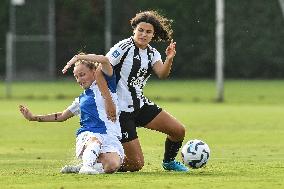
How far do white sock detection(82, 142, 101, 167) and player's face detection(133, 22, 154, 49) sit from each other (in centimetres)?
152

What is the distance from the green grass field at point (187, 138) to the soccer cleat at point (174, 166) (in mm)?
115

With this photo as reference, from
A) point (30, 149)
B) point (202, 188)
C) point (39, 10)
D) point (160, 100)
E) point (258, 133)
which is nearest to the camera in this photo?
point (202, 188)

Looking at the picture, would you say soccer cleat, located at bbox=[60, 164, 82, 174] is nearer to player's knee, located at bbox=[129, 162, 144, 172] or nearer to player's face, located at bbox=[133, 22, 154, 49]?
player's knee, located at bbox=[129, 162, 144, 172]

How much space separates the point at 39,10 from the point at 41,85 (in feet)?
10.6

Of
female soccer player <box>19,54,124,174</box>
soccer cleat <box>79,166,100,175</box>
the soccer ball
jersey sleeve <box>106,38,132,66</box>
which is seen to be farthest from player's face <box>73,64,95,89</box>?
the soccer ball

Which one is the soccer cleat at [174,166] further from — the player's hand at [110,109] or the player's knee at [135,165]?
the player's hand at [110,109]

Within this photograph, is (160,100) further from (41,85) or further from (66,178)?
(66,178)

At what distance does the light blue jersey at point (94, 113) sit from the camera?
457 inches

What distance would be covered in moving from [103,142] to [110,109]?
1.27ft

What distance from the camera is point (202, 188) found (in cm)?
977

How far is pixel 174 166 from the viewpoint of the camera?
40.0ft

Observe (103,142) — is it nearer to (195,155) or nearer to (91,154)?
(91,154)

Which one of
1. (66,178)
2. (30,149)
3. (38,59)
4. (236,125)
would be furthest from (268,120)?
(38,59)

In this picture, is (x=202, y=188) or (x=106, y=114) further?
(x=106, y=114)
